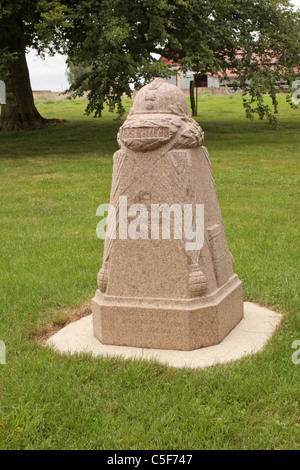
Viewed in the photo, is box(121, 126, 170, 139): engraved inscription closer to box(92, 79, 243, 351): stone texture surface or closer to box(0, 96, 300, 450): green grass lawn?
box(92, 79, 243, 351): stone texture surface

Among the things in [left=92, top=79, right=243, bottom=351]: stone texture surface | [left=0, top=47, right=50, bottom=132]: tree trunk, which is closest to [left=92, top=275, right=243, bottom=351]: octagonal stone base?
[left=92, top=79, right=243, bottom=351]: stone texture surface

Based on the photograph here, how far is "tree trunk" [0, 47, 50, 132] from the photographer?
70.9 feet

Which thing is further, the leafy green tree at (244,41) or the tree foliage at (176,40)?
the leafy green tree at (244,41)

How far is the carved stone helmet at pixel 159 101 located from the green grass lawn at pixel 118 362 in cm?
193

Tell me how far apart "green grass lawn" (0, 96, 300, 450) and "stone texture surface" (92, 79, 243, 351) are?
1.18ft

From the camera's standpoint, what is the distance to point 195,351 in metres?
4.36

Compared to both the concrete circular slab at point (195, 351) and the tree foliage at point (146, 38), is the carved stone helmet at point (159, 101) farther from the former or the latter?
the tree foliage at point (146, 38)

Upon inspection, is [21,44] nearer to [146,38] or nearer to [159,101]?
[146,38]

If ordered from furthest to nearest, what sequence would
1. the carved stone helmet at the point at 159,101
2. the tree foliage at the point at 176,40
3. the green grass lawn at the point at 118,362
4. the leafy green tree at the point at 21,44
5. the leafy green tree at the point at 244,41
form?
the leafy green tree at the point at 244,41, the tree foliage at the point at 176,40, the leafy green tree at the point at 21,44, the carved stone helmet at the point at 159,101, the green grass lawn at the point at 118,362

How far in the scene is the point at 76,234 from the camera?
26.4 feet

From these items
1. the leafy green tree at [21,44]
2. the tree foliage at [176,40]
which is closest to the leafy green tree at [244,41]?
the tree foliage at [176,40]

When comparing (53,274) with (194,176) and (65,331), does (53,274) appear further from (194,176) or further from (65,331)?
(194,176)

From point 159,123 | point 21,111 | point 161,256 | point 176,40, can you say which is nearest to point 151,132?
point 159,123

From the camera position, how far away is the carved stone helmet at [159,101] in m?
4.38
